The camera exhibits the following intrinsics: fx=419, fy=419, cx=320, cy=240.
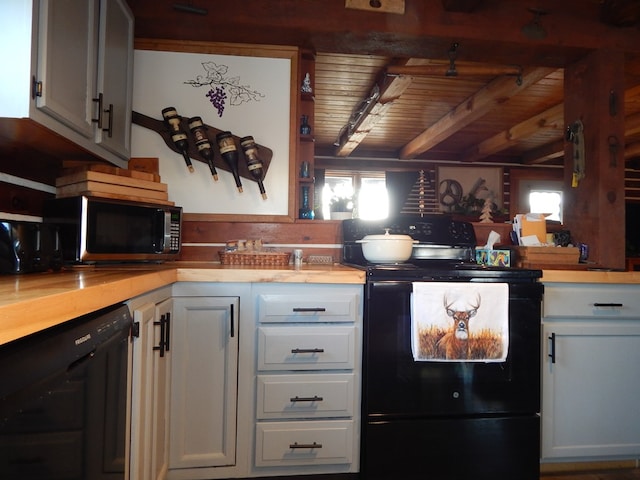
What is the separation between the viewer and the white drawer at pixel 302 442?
5.38 ft

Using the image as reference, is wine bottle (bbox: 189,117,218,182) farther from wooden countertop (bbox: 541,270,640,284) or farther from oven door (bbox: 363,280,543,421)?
wooden countertop (bbox: 541,270,640,284)

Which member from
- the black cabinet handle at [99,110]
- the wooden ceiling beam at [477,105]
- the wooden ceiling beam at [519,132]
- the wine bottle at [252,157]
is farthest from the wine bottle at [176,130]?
the wooden ceiling beam at [519,132]

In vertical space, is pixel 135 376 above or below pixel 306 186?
below

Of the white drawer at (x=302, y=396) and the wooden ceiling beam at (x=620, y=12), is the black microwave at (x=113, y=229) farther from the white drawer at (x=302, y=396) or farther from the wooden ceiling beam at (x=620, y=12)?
the wooden ceiling beam at (x=620, y=12)

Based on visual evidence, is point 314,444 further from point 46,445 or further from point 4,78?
point 4,78

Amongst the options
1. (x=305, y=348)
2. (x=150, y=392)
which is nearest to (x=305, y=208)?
(x=305, y=348)

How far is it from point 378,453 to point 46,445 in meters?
1.26

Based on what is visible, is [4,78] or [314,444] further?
[314,444]

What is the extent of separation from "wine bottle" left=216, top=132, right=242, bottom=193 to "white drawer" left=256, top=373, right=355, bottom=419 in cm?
116

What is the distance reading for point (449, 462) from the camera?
167cm

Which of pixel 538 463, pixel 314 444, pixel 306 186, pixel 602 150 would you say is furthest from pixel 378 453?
pixel 602 150

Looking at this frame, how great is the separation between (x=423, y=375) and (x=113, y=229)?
1381 millimetres

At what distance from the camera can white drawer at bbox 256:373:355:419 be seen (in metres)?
1.64

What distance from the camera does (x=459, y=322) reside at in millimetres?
1656
